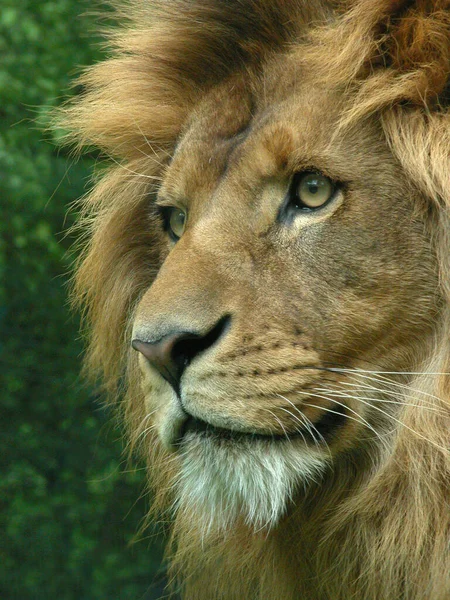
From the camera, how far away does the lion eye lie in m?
2.65

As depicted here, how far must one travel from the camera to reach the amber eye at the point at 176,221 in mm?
3164

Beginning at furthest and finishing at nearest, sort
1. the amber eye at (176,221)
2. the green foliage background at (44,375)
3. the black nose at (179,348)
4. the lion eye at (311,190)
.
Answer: the green foliage background at (44,375) < the amber eye at (176,221) < the lion eye at (311,190) < the black nose at (179,348)

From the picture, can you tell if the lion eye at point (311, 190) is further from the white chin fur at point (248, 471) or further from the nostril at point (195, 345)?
the white chin fur at point (248, 471)

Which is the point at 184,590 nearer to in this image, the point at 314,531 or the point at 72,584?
the point at 314,531

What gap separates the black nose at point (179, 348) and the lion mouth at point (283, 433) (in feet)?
0.47

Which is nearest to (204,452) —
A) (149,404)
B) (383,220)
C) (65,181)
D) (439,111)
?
(149,404)

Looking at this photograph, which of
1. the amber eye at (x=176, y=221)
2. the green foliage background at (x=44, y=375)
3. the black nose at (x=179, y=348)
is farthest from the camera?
the green foliage background at (x=44, y=375)

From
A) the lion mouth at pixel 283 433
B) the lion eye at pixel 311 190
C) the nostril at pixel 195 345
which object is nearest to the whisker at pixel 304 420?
the lion mouth at pixel 283 433

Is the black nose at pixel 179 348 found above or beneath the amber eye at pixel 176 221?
beneath

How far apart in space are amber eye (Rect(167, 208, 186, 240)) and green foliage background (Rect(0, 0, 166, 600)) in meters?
1.54

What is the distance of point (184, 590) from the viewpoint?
144 inches

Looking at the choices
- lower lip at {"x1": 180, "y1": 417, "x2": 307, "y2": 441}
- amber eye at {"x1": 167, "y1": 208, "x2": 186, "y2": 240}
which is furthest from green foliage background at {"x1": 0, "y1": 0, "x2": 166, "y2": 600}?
lower lip at {"x1": 180, "y1": 417, "x2": 307, "y2": 441}

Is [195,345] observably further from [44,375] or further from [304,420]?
[44,375]

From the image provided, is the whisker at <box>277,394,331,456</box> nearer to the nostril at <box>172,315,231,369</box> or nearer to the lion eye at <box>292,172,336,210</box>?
the nostril at <box>172,315,231,369</box>
